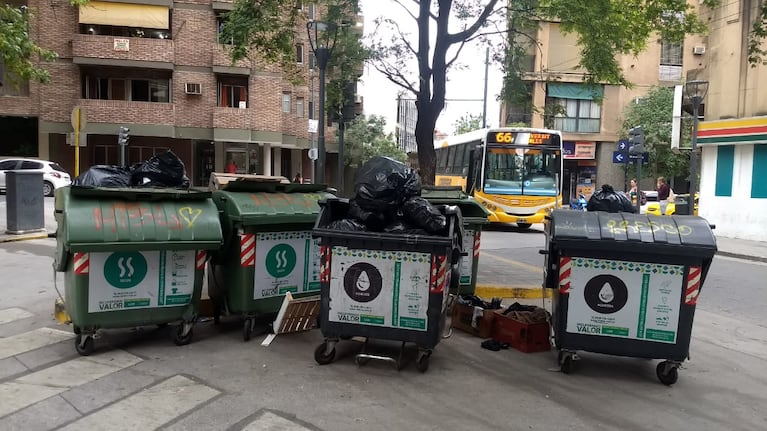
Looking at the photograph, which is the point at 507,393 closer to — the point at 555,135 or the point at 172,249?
the point at 172,249

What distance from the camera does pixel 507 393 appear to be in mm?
4508

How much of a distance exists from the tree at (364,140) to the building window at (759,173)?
69.8 ft

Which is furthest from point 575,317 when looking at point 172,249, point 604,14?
point 604,14

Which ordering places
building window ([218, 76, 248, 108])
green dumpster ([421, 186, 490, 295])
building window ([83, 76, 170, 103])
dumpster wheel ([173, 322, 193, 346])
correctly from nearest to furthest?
dumpster wheel ([173, 322, 193, 346]), green dumpster ([421, 186, 490, 295]), building window ([83, 76, 170, 103]), building window ([218, 76, 248, 108])

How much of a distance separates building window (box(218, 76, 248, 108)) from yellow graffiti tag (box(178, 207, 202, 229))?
25.6 meters

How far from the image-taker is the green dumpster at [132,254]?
4.84m

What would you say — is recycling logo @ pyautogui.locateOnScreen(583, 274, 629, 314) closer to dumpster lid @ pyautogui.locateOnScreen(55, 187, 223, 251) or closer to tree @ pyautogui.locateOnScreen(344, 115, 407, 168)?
dumpster lid @ pyautogui.locateOnScreen(55, 187, 223, 251)

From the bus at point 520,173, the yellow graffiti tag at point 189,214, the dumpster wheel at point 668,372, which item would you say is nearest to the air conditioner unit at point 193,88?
the bus at point 520,173

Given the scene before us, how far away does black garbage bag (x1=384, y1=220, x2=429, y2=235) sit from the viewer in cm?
490

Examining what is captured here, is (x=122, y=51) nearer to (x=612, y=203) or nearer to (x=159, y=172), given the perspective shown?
(x=159, y=172)

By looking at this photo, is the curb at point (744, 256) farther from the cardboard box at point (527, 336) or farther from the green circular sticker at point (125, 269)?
the green circular sticker at point (125, 269)

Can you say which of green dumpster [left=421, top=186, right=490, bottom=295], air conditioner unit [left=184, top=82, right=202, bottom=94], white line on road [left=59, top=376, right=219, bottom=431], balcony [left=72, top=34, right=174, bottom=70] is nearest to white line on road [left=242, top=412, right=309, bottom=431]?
white line on road [left=59, top=376, right=219, bottom=431]

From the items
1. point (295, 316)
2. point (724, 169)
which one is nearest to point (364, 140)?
point (724, 169)

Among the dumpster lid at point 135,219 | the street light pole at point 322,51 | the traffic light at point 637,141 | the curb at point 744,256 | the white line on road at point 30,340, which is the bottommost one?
the curb at point 744,256
